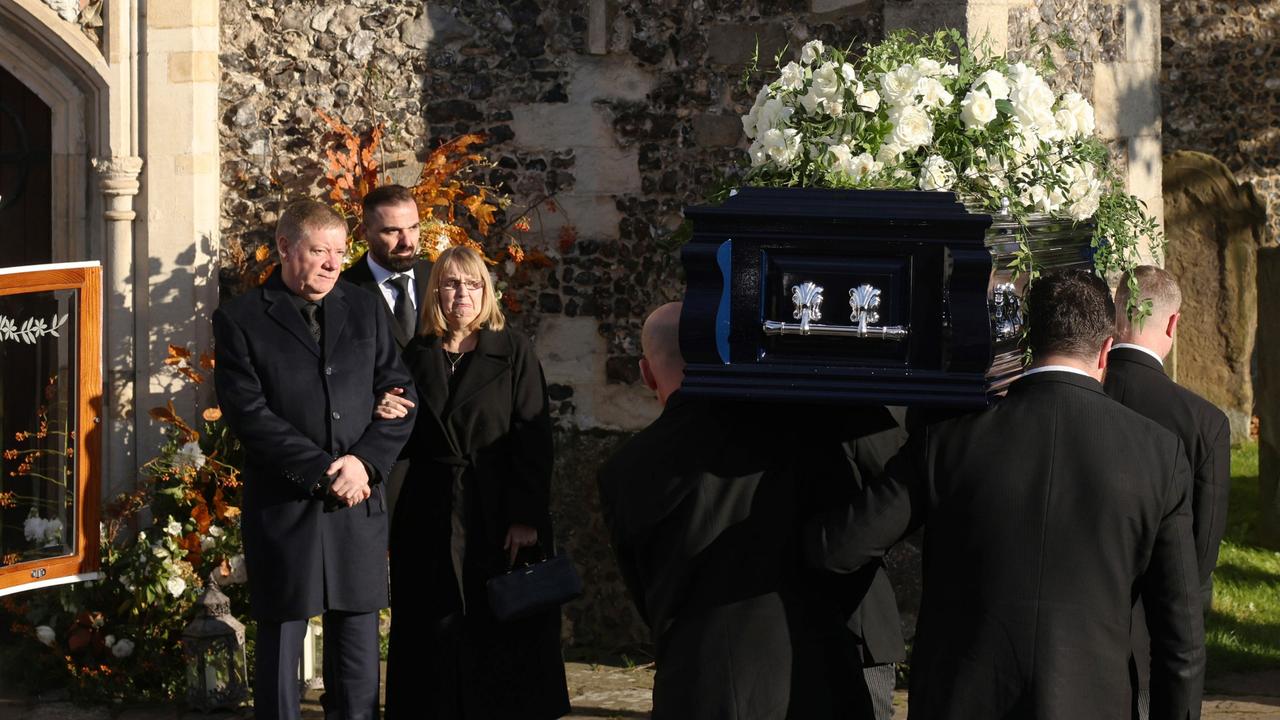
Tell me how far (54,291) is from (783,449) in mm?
3813

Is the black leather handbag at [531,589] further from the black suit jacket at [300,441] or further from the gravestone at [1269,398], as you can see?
the gravestone at [1269,398]

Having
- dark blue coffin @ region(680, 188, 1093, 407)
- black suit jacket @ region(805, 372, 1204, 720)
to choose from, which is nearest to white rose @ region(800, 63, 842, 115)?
dark blue coffin @ region(680, 188, 1093, 407)

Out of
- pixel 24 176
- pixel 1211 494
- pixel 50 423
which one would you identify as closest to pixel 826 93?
pixel 1211 494

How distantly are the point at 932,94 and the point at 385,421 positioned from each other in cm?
218

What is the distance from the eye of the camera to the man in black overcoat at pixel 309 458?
15.5ft

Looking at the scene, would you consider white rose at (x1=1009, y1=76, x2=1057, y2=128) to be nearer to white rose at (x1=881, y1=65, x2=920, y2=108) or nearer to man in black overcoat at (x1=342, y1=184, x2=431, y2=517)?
white rose at (x1=881, y1=65, x2=920, y2=108)

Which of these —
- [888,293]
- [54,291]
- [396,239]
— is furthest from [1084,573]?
[54,291]

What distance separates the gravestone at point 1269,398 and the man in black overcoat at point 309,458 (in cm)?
562

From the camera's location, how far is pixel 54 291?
6047mm

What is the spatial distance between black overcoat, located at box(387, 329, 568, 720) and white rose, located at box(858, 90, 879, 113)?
2.00m

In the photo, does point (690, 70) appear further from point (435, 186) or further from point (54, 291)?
point (54, 291)

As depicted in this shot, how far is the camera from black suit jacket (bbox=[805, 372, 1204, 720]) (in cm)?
304

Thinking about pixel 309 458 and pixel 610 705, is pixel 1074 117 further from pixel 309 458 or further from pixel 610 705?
pixel 610 705

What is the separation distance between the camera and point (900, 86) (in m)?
3.43
